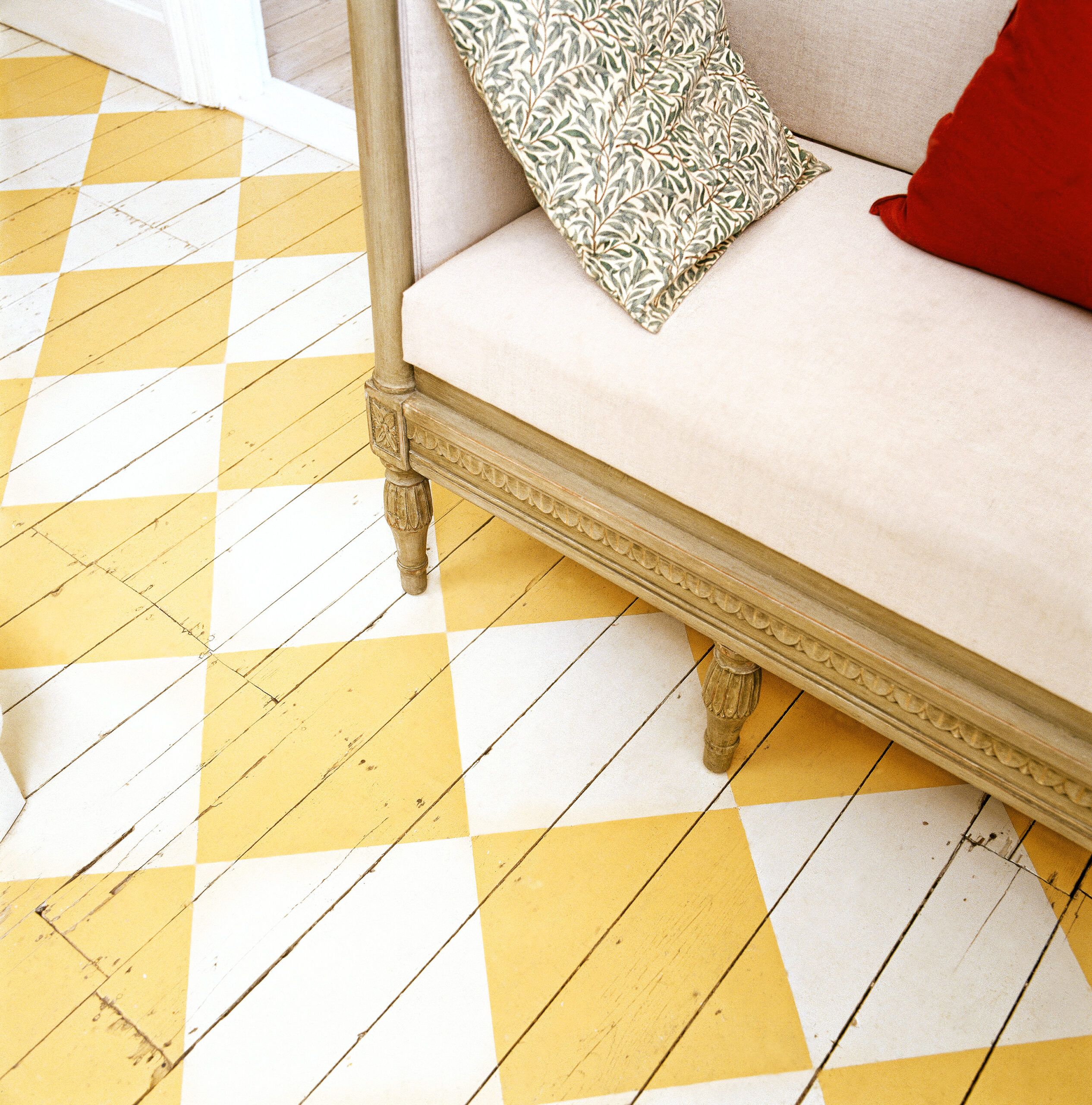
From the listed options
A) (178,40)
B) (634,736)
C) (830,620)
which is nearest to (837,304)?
(830,620)

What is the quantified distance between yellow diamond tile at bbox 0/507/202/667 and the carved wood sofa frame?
409 mm

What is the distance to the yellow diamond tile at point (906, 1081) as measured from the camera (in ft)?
3.41

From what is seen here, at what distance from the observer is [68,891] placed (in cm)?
117

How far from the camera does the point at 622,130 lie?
3.53ft

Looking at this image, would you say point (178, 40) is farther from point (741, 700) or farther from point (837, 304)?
point (741, 700)

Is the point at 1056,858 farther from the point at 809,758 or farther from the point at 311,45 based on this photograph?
the point at 311,45

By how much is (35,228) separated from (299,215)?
1.80ft

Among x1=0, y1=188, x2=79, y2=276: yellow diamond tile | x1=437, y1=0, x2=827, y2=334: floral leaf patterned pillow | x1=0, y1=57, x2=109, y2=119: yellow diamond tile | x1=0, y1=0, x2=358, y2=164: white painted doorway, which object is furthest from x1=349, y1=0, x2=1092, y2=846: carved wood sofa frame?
x1=0, y1=57, x2=109, y2=119: yellow diamond tile

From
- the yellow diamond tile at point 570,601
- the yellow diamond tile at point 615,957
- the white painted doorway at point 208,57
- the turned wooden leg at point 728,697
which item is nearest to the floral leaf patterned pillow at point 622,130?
the turned wooden leg at point 728,697

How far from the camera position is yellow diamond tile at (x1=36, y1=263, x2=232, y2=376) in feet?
6.07

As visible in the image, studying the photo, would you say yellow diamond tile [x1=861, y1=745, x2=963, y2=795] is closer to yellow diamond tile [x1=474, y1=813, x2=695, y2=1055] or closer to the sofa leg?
yellow diamond tile [x1=474, y1=813, x2=695, y2=1055]

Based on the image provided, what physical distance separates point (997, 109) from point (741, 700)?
2.30 feet

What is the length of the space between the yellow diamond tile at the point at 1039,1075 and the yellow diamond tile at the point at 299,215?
1.72 meters

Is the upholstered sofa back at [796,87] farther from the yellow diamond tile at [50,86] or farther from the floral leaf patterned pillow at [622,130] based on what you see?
the yellow diamond tile at [50,86]
